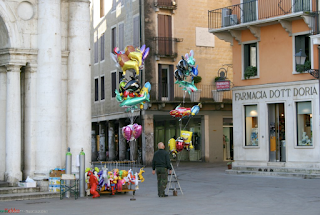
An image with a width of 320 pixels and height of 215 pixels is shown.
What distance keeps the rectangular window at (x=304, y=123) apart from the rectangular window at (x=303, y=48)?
1.69m

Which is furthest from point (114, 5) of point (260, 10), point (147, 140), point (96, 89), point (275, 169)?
point (275, 169)

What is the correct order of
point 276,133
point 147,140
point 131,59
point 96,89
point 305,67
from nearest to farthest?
point 131,59, point 305,67, point 276,133, point 147,140, point 96,89

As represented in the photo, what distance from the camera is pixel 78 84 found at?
20.5 metres

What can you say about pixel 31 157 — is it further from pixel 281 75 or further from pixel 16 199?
pixel 281 75

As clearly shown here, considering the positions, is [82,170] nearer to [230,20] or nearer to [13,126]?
[13,126]

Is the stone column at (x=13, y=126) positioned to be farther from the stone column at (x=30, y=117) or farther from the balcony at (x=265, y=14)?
the balcony at (x=265, y=14)

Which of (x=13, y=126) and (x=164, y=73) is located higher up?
(x=164, y=73)

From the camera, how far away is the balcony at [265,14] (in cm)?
2823

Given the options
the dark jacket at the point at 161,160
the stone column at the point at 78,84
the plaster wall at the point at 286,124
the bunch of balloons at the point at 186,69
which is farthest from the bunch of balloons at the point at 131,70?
the plaster wall at the point at 286,124

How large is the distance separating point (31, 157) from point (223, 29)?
15.3m

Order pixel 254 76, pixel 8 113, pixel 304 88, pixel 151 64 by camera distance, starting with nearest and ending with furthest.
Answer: pixel 8 113, pixel 304 88, pixel 254 76, pixel 151 64

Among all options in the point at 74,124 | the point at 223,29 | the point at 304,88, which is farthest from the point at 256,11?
the point at 74,124

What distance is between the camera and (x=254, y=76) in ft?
102

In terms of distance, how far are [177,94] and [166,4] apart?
6.05 meters
